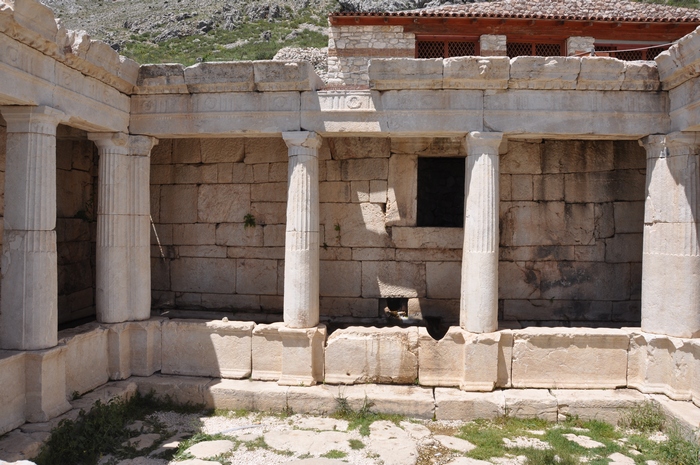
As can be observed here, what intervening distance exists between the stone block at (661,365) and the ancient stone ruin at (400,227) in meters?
0.02

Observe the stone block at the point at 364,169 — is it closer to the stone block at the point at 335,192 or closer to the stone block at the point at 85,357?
the stone block at the point at 335,192

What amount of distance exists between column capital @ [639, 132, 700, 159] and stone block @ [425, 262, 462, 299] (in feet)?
10.4

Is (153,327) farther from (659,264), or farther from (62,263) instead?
(659,264)

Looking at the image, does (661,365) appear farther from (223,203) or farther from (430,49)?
(430,49)

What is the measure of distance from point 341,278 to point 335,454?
3.45 metres

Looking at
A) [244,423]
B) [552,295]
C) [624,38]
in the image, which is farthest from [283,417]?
[624,38]

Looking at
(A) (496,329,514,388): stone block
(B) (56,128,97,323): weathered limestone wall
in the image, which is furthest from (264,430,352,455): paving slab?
(B) (56,128,97,323): weathered limestone wall

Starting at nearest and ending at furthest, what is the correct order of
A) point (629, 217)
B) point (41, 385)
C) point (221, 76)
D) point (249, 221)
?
point (41, 385), point (221, 76), point (629, 217), point (249, 221)

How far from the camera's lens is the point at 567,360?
625 cm

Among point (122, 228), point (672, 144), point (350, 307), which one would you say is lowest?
point (350, 307)

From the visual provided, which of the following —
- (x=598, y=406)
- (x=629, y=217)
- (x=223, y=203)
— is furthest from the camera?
(x=223, y=203)

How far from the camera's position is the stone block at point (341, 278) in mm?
8062

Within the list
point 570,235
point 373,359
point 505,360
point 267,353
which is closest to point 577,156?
point 570,235

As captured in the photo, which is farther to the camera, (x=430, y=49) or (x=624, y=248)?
(x=430, y=49)
